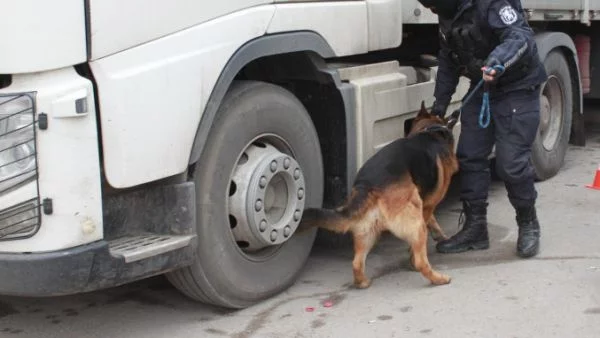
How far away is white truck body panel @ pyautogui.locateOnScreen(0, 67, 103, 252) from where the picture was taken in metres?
3.12

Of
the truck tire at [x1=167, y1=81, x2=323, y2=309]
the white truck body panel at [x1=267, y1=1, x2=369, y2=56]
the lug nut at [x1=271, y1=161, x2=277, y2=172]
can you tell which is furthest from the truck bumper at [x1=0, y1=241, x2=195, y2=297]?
the white truck body panel at [x1=267, y1=1, x2=369, y2=56]

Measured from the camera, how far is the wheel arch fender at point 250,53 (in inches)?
144

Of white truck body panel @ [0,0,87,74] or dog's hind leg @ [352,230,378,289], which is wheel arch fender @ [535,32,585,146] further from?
white truck body panel @ [0,0,87,74]

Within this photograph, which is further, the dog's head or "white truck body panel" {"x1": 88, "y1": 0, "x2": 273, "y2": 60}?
the dog's head

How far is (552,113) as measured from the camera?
6953mm

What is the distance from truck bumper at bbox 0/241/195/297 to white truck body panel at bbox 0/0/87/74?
2.40 ft

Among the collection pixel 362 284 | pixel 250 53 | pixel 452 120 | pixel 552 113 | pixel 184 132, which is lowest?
pixel 362 284

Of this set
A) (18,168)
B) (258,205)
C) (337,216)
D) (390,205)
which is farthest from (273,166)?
(18,168)

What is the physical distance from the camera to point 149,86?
3365 millimetres

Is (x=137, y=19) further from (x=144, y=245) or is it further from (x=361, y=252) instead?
(x=361, y=252)

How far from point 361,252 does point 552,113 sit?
3.28 metres

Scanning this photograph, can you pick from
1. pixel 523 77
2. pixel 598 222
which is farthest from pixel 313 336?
pixel 598 222

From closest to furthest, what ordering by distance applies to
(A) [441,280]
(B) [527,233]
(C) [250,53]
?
(C) [250,53]
(A) [441,280]
(B) [527,233]

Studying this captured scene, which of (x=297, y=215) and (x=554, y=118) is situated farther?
(x=554, y=118)
